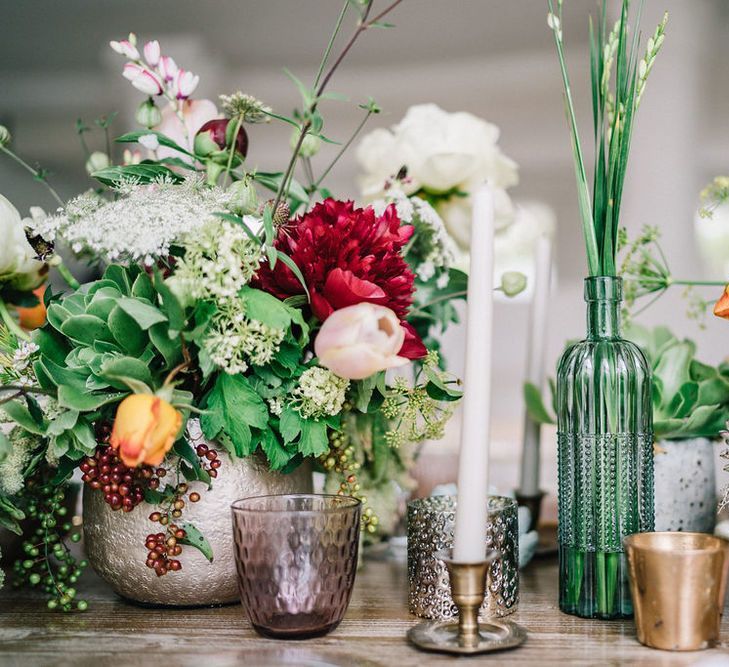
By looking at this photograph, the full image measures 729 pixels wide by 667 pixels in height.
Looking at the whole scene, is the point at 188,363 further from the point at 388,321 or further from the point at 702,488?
the point at 702,488

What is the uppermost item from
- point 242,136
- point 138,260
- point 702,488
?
point 242,136

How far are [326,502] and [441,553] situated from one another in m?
0.09

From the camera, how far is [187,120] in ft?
2.21

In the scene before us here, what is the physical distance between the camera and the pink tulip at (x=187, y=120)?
67cm

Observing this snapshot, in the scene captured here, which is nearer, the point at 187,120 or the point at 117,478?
the point at 117,478

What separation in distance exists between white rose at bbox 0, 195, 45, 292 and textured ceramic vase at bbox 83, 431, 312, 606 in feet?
0.65

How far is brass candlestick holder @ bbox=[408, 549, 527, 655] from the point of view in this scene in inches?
19.1

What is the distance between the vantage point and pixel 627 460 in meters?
0.56

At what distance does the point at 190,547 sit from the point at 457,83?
7.22 ft

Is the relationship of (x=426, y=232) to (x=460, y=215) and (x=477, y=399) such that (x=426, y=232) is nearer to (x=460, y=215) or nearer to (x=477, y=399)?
(x=460, y=215)

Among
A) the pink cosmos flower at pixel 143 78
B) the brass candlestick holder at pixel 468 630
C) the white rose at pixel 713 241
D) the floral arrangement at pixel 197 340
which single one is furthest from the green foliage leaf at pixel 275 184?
the white rose at pixel 713 241

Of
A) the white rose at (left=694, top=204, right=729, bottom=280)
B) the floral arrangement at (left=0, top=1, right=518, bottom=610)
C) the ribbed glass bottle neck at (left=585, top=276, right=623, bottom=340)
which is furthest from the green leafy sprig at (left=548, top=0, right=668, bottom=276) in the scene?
the white rose at (left=694, top=204, right=729, bottom=280)

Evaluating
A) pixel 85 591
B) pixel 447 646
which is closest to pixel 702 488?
pixel 447 646

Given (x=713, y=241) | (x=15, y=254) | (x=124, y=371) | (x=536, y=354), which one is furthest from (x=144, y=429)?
(x=713, y=241)
